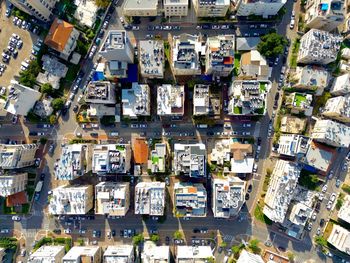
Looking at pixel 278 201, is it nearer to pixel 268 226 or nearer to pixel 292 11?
pixel 268 226

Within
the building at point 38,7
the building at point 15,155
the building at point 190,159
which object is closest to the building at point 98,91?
the building at point 15,155

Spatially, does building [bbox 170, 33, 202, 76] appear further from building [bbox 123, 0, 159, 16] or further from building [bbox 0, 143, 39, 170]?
building [bbox 0, 143, 39, 170]

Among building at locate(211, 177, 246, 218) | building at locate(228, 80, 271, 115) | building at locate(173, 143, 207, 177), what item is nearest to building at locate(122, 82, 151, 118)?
building at locate(173, 143, 207, 177)

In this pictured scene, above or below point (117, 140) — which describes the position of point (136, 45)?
above

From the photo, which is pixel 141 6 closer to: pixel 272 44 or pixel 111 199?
pixel 272 44

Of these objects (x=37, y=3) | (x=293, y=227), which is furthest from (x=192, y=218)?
(x=37, y=3)
